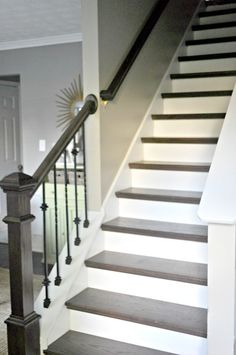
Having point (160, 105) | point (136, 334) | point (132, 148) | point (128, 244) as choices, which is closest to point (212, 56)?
point (160, 105)

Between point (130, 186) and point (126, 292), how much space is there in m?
0.90

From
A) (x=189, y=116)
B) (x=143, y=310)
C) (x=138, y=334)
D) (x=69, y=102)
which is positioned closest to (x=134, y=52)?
(x=189, y=116)

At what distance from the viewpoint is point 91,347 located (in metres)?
2.39

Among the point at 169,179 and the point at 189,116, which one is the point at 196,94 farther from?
the point at 169,179

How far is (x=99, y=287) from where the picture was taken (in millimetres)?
2738

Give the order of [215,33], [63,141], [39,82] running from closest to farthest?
[63,141], [215,33], [39,82]

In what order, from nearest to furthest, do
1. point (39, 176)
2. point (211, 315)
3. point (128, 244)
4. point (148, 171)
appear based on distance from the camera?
point (211, 315)
point (39, 176)
point (128, 244)
point (148, 171)

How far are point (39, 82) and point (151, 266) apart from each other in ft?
10.7

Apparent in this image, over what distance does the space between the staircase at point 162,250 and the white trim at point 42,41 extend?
5.01 ft

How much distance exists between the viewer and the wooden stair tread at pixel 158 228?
8.64 ft

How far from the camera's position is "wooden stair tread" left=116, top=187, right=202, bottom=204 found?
2863mm

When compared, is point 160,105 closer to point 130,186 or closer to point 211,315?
point 130,186

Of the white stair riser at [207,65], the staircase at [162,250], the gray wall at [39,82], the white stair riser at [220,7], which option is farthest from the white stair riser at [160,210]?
the white stair riser at [220,7]

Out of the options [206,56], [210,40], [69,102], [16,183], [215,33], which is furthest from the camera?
[69,102]
